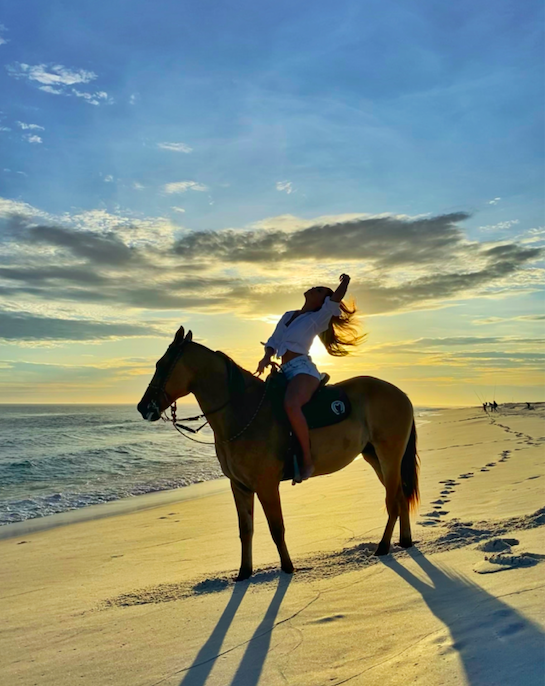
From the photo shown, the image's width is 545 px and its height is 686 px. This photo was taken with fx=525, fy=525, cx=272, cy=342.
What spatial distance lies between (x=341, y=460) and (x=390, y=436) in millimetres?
687

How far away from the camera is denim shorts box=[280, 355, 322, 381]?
5309mm

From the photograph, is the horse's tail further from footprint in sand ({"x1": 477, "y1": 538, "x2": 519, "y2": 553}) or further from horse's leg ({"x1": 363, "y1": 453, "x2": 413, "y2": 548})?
footprint in sand ({"x1": 477, "y1": 538, "x2": 519, "y2": 553})

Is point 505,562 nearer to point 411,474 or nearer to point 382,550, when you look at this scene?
point 382,550

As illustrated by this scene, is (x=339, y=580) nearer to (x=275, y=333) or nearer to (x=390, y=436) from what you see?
(x=390, y=436)

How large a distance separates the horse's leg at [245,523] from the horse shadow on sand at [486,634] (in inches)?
64.0

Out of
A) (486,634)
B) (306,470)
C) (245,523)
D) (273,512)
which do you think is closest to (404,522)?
(306,470)

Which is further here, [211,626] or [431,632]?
[211,626]

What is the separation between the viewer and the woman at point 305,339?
5141 mm

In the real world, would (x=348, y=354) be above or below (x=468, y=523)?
above

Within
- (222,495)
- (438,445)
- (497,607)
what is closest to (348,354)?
(497,607)

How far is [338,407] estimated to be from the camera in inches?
214

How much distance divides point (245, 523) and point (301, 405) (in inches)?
50.0

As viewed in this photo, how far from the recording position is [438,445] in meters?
19.3

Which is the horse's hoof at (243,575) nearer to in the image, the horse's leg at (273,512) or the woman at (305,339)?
the horse's leg at (273,512)
